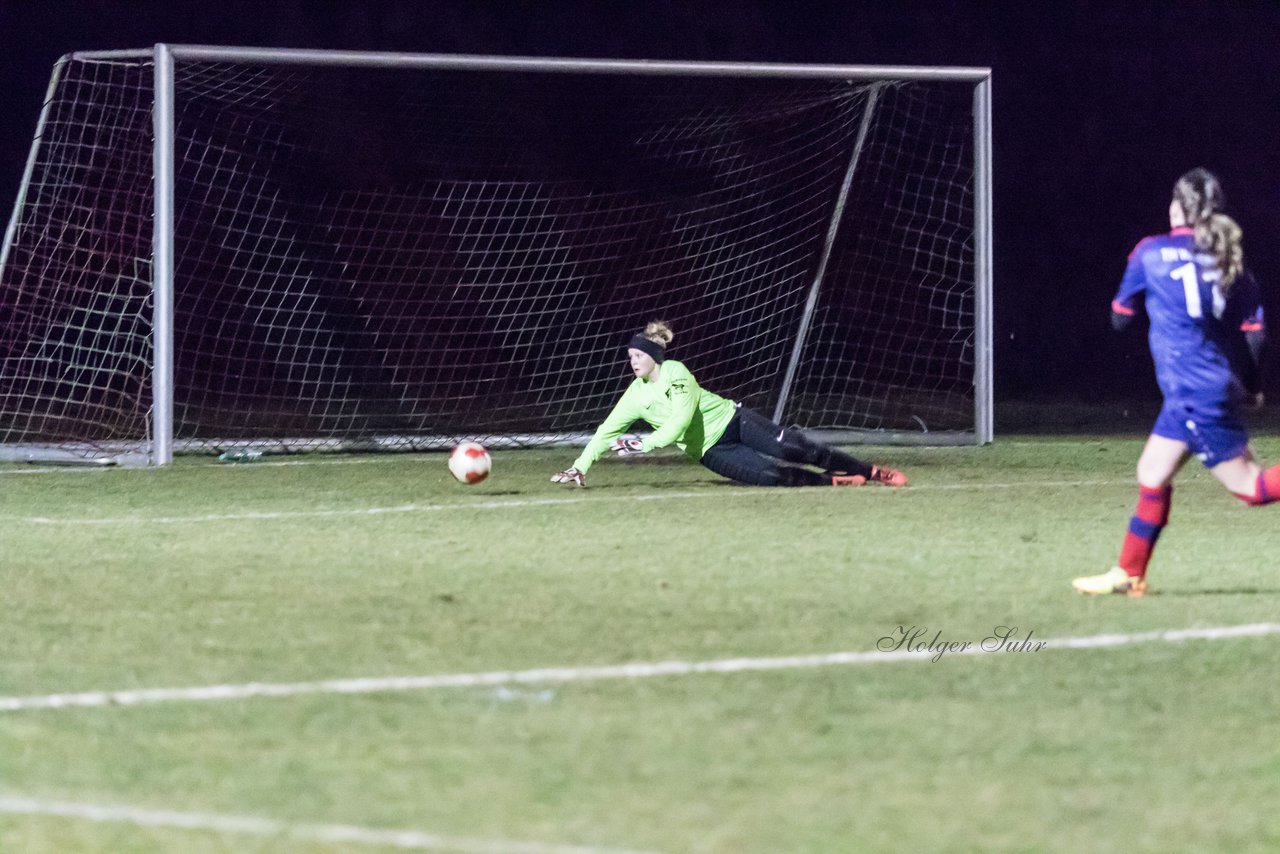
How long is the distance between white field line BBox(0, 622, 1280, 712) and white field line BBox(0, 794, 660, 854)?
1084 millimetres

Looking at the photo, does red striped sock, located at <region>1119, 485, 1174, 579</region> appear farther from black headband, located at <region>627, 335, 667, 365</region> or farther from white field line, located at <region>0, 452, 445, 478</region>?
white field line, located at <region>0, 452, 445, 478</region>

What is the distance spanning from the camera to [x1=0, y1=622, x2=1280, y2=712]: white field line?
17.7 ft

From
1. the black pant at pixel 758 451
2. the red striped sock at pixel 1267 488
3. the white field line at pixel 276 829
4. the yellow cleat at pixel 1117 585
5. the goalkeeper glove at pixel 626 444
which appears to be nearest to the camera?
the white field line at pixel 276 829

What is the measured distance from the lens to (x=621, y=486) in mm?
11695

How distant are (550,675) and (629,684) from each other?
0.27 meters

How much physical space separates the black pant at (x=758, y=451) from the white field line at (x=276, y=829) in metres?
7.54

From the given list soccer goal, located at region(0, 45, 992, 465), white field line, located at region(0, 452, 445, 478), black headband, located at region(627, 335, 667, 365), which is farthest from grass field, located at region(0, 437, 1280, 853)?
soccer goal, located at region(0, 45, 992, 465)

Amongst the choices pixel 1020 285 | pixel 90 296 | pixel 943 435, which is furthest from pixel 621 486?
pixel 1020 285

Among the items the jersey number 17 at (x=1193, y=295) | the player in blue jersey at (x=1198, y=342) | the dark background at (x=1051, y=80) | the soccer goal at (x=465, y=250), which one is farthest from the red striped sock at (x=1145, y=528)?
the dark background at (x=1051, y=80)

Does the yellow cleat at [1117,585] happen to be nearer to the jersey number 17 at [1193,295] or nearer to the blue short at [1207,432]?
the blue short at [1207,432]

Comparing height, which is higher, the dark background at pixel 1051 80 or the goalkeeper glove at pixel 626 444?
the dark background at pixel 1051 80

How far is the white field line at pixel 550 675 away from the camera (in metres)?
5.39

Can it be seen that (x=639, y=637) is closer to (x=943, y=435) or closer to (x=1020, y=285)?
(x=943, y=435)

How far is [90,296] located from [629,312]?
15.7 ft
